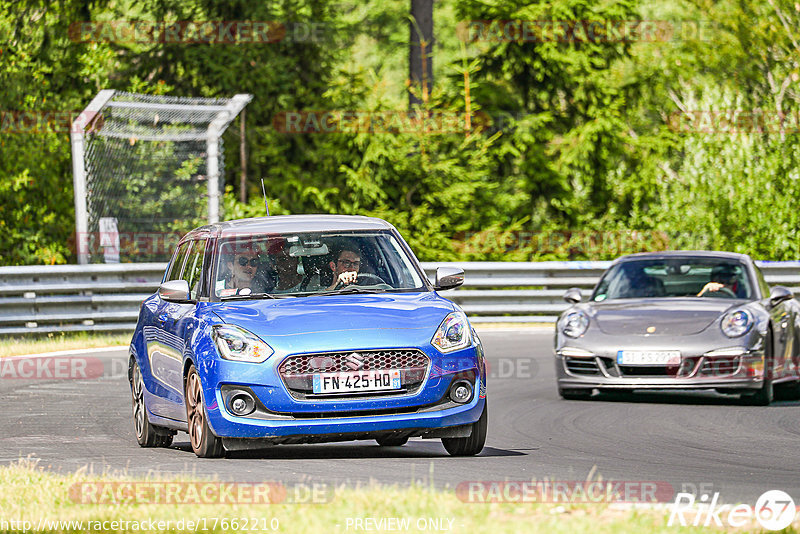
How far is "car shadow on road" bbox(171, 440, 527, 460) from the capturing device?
30.8 feet

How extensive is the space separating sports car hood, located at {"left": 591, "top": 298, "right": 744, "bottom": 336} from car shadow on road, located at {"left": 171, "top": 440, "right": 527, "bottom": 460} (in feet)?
10.9

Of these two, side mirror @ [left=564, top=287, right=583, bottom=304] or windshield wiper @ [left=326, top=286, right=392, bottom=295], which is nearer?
windshield wiper @ [left=326, top=286, right=392, bottom=295]

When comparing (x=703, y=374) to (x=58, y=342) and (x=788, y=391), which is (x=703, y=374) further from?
(x=58, y=342)

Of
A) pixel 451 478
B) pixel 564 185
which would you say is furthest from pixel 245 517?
pixel 564 185

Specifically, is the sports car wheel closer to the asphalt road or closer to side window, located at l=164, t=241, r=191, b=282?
the asphalt road

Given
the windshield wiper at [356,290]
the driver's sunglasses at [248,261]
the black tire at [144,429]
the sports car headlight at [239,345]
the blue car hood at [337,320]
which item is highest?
the driver's sunglasses at [248,261]

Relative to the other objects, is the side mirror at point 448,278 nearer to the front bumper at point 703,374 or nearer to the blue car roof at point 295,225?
the blue car roof at point 295,225

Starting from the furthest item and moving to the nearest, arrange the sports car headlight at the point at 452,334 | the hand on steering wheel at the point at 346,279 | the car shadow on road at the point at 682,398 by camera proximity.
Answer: the car shadow on road at the point at 682,398 → the hand on steering wheel at the point at 346,279 → the sports car headlight at the point at 452,334

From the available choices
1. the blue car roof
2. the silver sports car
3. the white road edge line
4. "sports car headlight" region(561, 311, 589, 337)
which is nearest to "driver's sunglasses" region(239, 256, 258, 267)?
the blue car roof

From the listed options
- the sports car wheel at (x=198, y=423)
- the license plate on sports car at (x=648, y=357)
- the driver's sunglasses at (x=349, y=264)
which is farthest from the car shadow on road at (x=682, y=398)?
the sports car wheel at (x=198, y=423)

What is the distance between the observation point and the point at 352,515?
656 cm

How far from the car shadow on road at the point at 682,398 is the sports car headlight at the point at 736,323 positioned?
Result: 0.69 meters

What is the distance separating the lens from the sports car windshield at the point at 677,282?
1391cm

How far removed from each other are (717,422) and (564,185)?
73.3 feet
